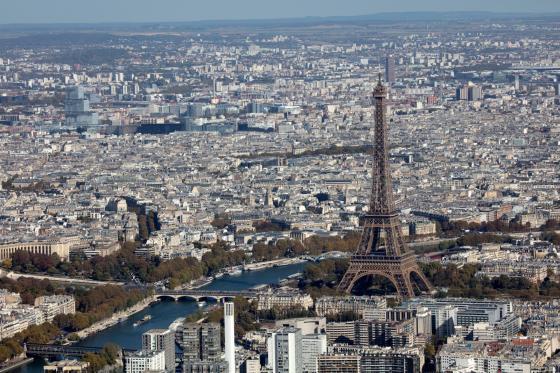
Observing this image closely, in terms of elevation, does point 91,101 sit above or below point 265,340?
below

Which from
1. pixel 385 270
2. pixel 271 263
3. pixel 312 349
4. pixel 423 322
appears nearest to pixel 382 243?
pixel 385 270

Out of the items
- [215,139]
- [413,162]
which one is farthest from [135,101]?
[413,162]

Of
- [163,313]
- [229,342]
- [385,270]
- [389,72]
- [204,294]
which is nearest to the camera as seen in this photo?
[229,342]

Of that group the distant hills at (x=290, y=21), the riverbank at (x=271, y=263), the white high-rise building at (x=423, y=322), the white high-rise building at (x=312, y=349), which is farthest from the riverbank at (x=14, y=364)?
the distant hills at (x=290, y=21)

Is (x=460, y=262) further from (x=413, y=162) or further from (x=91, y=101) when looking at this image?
(x=91, y=101)

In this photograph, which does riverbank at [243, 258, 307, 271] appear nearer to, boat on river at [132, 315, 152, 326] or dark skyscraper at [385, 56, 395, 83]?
boat on river at [132, 315, 152, 326]

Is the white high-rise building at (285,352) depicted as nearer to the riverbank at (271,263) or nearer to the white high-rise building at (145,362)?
the white high-rise building at (145,362)

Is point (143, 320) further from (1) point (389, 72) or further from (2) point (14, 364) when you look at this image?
(1) point (389, 72)
